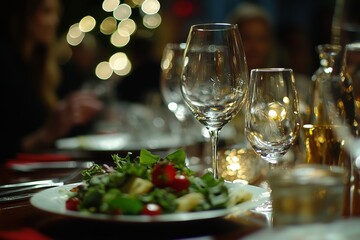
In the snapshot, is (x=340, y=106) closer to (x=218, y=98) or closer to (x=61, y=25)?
(x=218, y=98)

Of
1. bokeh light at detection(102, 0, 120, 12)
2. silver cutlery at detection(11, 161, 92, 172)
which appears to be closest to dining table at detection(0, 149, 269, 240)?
silver cutlery at detection(11, 161, 92, 172)

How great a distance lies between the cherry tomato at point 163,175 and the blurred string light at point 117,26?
16.9ft

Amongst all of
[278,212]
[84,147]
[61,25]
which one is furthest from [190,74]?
[61,25]

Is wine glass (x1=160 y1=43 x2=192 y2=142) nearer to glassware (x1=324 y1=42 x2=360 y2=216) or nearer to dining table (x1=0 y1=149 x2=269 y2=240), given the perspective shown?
glassware (x1=324 y1=42 x2=360 y2=216)

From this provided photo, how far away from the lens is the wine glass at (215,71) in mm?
1132

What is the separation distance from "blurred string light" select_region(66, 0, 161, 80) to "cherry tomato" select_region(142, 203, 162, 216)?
17.2 feet

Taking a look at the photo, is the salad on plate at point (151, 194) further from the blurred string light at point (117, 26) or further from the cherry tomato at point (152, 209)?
the blurred string light at point (117, 26)

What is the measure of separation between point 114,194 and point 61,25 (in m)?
5.50

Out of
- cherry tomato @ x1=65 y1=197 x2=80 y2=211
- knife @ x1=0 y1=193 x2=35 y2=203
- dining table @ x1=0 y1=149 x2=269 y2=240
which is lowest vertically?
knife @ x1=0 y1=193 x2=35 y2=203

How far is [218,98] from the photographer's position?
1140mm

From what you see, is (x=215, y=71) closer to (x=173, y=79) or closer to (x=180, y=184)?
(x=180, y=184)

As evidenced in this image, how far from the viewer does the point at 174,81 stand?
190 cm

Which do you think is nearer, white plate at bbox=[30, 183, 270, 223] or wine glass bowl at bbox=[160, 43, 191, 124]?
white plate at bbox=[30, 183, 270, 223]

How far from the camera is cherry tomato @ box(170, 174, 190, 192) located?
958mm
